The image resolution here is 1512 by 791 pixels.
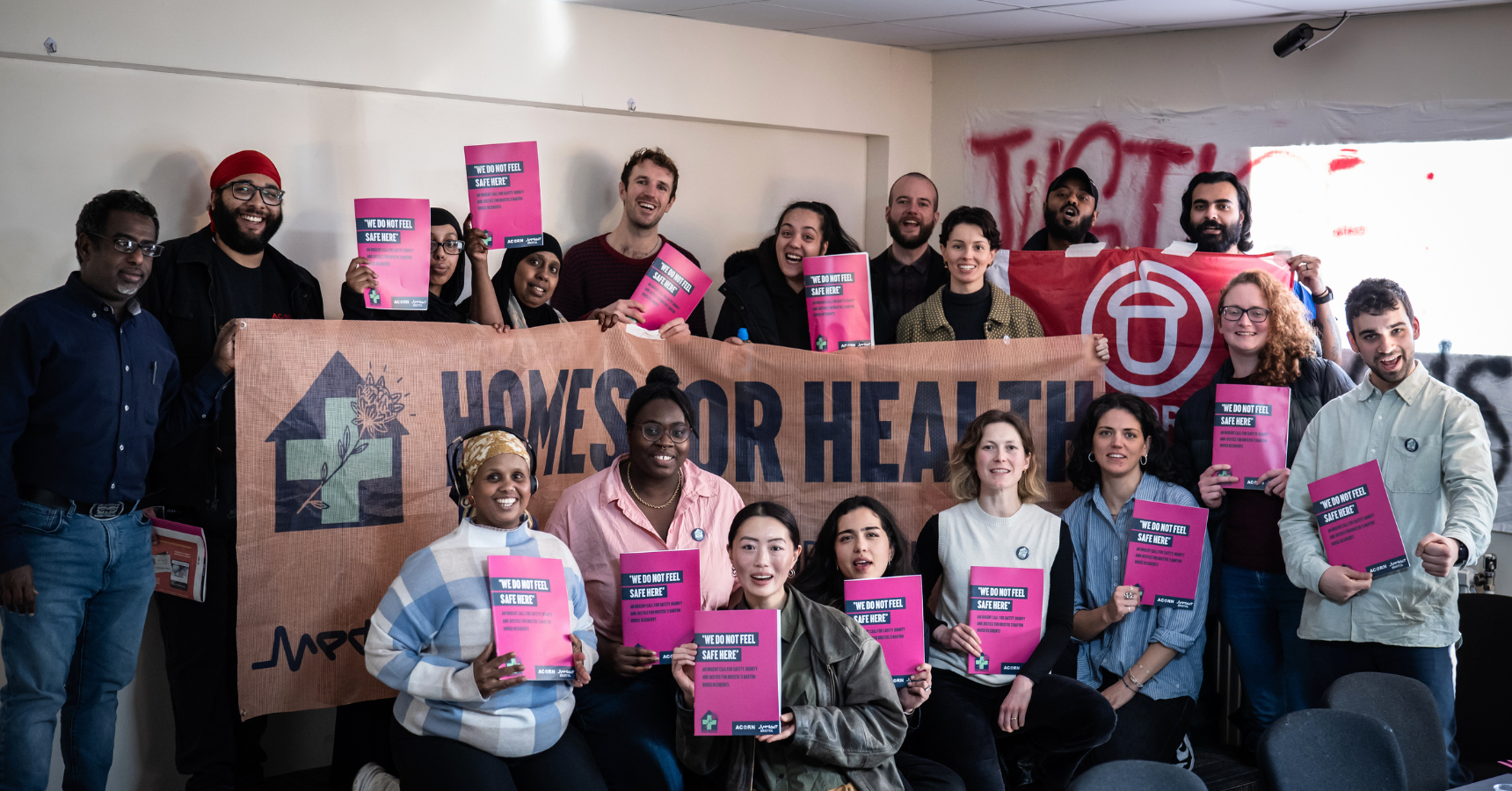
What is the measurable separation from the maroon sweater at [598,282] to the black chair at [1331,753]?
291 cm

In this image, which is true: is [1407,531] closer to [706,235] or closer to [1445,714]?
[1445,714]

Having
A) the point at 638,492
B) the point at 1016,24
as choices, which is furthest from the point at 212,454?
the point at 1016,24

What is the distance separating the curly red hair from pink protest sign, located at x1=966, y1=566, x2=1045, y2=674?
1254 mm

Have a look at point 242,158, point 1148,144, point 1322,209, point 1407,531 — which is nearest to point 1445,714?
point 1407,531

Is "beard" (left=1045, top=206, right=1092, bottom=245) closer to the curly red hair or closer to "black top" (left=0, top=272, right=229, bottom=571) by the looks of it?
the curly red hair

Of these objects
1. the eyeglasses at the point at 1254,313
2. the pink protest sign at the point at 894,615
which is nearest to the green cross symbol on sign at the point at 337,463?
the pink protest sign at the point at 894,615

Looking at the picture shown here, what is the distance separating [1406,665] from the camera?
11.8 ft

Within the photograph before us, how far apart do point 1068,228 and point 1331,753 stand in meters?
2.96

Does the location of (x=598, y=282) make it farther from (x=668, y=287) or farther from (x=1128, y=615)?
(x=1128, y=615)

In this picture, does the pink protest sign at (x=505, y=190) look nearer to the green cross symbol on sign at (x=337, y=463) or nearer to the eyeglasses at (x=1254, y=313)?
the green cross symbol on sign at (x=337, y=463)

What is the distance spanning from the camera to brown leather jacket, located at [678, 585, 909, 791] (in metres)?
3.04

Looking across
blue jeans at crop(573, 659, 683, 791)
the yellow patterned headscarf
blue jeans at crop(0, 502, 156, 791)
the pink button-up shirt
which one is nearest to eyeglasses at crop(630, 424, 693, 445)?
the pink button-up shirt

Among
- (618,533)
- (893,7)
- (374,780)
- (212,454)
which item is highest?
(893,7)

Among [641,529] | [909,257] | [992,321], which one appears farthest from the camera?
[909,257]
